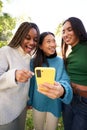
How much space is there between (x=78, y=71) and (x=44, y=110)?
0.57 meters

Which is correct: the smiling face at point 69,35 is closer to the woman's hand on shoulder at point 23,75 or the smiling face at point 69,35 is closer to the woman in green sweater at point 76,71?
the woman in green sweater at point 76,71

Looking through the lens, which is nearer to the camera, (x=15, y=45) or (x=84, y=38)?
(x=15, y=45)

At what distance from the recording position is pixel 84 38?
2502 millimetres

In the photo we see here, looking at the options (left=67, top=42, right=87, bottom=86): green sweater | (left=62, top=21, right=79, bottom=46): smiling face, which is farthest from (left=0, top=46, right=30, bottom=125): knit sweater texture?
(left=62, top=21, right=79, bottom=46): smiling face

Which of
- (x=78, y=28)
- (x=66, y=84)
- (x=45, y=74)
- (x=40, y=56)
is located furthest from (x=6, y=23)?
(x=45, y=74)

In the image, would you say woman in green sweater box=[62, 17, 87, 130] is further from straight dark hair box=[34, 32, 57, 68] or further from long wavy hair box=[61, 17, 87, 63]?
straight dark hair box=[34, 32, 57, 68]

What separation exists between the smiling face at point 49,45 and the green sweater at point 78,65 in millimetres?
220

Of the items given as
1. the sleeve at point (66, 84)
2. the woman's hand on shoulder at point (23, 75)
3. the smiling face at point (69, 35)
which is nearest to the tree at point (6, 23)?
the smiling face at point (69, 35)

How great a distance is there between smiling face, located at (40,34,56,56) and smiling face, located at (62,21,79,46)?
156mm

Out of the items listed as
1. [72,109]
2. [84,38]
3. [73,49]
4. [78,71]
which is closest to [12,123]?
[72,109]

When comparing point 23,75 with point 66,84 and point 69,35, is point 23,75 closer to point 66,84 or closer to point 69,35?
point 66,84

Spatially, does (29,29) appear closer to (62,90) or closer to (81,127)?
(62,90)

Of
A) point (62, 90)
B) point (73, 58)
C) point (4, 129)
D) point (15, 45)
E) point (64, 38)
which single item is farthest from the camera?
point (64, 38)

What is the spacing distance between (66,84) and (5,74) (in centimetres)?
53
